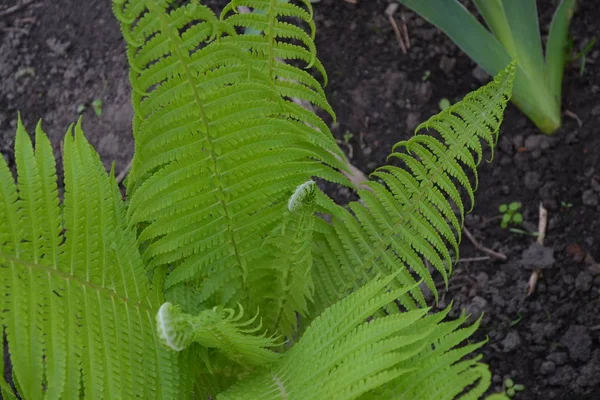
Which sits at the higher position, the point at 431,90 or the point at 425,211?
the point at 431,90

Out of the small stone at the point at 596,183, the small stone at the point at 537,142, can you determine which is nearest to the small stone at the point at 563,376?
the small stone at the point at 596,183

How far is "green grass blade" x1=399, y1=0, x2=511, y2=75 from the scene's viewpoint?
1.21m

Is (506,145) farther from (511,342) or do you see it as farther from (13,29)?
(13,29)

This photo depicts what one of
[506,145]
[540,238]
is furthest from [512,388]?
[506,145]

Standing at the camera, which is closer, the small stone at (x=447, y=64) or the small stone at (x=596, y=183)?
the small stone at (x=596, y=183)

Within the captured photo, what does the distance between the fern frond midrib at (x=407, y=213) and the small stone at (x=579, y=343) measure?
1.81ft

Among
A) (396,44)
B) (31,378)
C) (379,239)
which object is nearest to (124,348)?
(31,378)

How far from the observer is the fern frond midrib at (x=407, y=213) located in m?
0.97

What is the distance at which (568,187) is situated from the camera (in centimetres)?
144

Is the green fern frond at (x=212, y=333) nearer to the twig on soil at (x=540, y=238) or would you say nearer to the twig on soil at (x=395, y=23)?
the twig on soil at (x=540, y=238)

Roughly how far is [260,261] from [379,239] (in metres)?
0.20

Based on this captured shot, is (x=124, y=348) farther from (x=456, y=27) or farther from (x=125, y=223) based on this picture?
(x=456, y=27)

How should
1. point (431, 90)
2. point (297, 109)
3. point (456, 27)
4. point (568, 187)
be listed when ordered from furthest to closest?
point (431, 90) < point (568, 187) < point (456, 27) < point (297, 109)

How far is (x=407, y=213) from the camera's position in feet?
3.29
